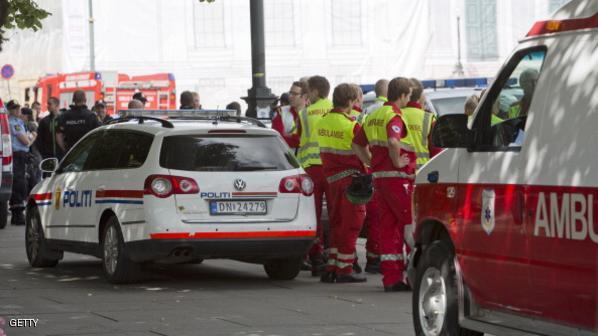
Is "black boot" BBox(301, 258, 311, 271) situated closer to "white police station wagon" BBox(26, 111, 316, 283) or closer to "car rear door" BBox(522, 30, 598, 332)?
"white police station wagon" BBox(26, 111, 316, 283)

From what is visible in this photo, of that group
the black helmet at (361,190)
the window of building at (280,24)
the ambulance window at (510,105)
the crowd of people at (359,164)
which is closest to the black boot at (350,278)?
the crowd of people at (359,164)

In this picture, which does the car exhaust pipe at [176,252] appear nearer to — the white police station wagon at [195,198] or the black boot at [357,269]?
the white police station wagon at [195,198]

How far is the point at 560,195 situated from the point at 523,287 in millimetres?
680

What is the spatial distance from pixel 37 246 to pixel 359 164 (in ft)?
12.3

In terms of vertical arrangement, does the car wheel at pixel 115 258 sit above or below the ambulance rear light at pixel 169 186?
below

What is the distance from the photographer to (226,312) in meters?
10.8

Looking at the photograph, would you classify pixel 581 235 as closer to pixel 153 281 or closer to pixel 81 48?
pixel 153 281

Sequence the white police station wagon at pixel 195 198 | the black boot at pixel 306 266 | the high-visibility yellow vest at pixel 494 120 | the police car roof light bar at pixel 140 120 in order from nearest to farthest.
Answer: the high-visibility yellow vest at pixel 494 120 → the white police station wagon at pixel 195 198 → the police car roof light bar at pixel 140 120 → the black boot at pixel 306 266

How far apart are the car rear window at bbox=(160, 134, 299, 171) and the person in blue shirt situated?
9332 millimetres

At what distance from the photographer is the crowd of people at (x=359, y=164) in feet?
39.5

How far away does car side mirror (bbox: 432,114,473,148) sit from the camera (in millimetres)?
8203

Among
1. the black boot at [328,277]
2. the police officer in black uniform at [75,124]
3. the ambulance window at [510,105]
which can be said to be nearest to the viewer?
the ambulance window at [510,105]

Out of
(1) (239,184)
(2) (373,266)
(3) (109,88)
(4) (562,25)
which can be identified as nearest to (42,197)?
(1) (239,184)

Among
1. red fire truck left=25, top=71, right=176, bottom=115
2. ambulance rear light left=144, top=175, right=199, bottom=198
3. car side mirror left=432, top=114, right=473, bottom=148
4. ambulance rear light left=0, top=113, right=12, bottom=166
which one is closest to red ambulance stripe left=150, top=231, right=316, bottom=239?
ambulance rear light left=144, top=175, right=199, bottom=198
